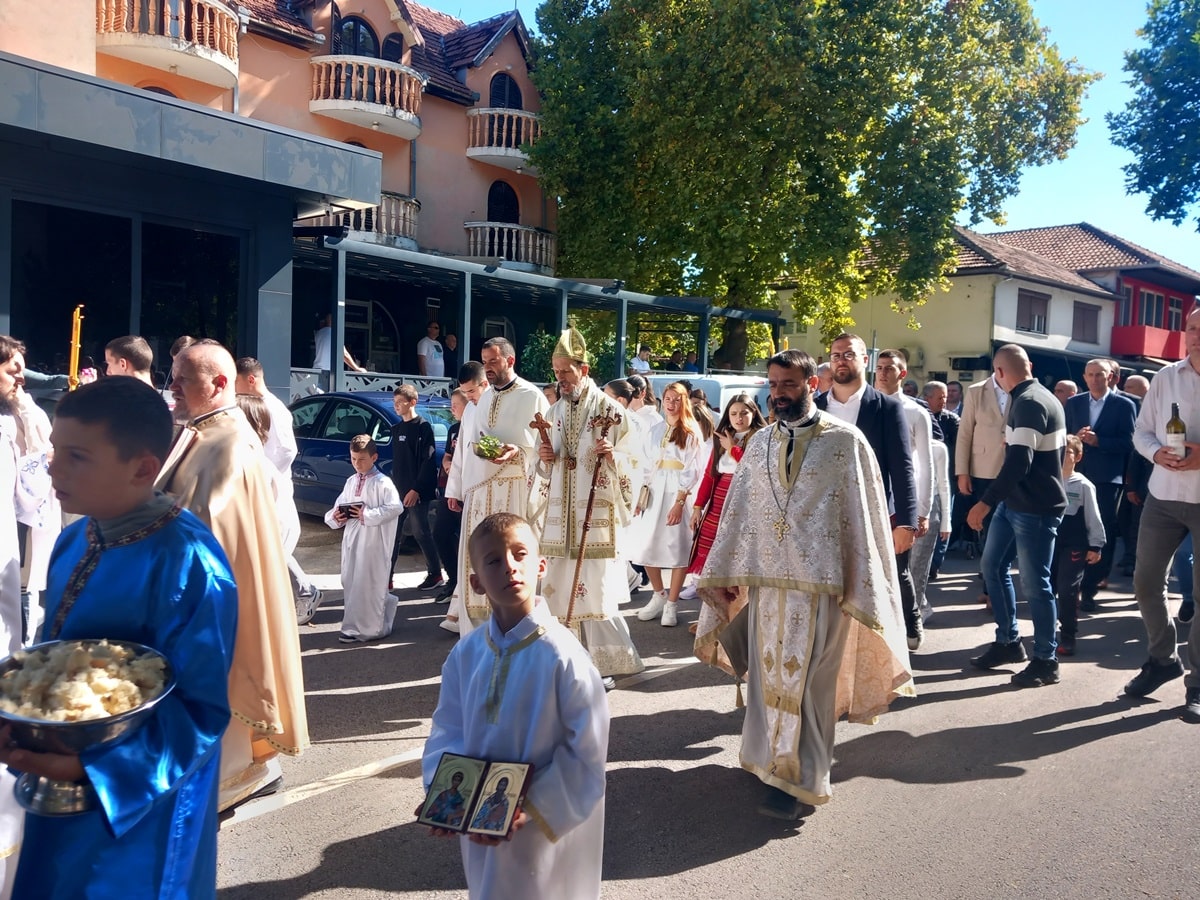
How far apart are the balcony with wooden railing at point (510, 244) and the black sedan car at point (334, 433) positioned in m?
13.4

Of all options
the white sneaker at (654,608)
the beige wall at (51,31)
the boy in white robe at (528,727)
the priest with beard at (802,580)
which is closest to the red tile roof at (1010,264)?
the beige wall at (51,31)

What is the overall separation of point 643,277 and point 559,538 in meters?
20.5

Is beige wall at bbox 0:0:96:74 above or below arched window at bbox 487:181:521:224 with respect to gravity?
below

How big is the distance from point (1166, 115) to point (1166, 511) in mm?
30614

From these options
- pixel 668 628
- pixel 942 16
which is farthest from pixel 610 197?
pixel 668 628

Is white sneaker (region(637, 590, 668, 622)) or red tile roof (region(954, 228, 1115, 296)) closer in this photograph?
white sneaker (region(637, 590, 668, 622))

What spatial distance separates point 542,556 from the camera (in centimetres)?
562

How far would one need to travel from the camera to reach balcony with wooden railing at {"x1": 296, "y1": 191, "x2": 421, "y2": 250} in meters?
22.2

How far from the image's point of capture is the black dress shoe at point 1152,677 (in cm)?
623

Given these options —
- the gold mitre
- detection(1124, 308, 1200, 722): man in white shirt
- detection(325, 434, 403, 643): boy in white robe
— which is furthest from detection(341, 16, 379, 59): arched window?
detection(1124, 308, 1200, 722): man in white shirt

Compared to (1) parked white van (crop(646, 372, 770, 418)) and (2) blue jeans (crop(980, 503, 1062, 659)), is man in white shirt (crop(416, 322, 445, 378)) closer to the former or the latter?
(1) parked white van (crop(646, 372, 770, 418))

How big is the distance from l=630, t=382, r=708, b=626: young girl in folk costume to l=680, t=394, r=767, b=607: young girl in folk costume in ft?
1.04

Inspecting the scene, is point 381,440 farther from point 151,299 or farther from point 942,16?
point 942,16

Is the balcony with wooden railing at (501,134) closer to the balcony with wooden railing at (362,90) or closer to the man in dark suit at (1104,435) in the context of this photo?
the balcony with wooden railing at (362,90)
